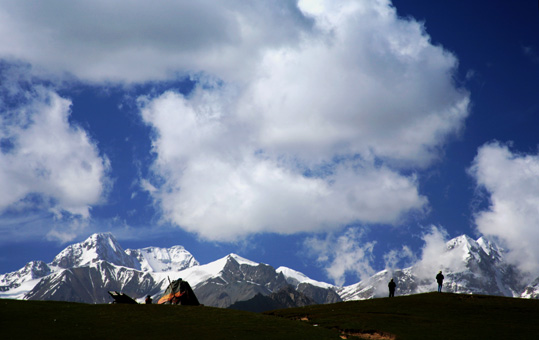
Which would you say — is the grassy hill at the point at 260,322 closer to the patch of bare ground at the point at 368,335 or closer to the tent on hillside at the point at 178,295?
the patch of bare ground at the point at 368,335

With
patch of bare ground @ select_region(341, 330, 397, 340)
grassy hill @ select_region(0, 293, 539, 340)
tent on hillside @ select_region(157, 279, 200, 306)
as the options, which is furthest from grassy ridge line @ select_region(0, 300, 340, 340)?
tent on hillside @ select_region(157, 279, 200, 306)

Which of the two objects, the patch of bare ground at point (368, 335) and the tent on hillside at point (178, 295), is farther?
the tent on hillside at point (178, 295)

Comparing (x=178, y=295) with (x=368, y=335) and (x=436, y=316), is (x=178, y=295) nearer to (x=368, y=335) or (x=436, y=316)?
(x=368, y=335)

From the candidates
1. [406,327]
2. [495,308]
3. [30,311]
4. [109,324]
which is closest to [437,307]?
[495,308]

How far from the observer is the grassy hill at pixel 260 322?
53.7m

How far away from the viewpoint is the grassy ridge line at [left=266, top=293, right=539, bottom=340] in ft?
189

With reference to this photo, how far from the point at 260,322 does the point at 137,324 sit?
42.7 feet

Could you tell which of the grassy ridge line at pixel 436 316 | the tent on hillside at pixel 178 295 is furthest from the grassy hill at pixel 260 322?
the tent on hillside at pixel 178 295

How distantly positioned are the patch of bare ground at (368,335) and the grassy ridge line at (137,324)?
131 cm

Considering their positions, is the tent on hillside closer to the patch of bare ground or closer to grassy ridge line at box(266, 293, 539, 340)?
grassy ridge line at box(266, 293, 539, 340)

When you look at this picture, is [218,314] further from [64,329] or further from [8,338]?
[8,338]

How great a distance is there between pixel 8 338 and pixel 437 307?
51.4 metres

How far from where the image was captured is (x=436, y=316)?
6738 cm

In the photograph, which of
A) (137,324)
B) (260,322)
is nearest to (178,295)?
(260,322)
